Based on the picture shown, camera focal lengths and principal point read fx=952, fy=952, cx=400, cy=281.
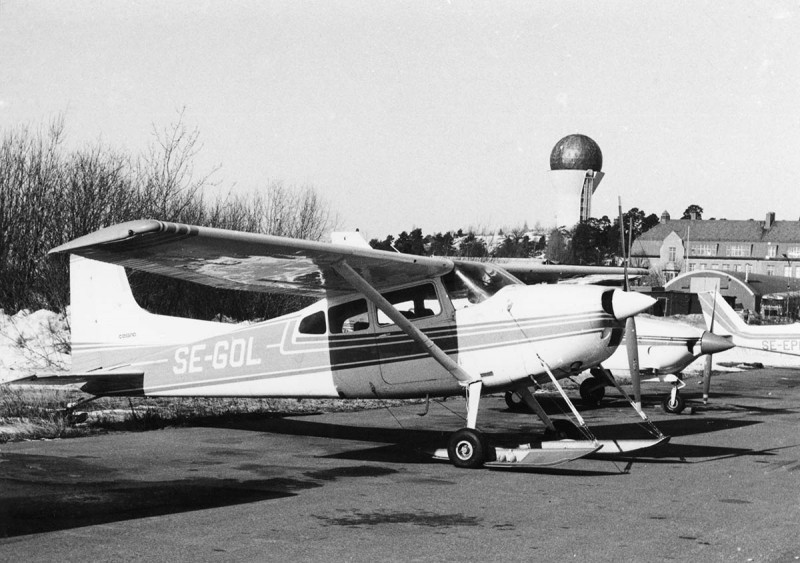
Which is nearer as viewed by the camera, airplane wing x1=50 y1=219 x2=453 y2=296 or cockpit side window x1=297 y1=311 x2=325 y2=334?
airplane wing x1=50 y1=219 x2=453 y2=296

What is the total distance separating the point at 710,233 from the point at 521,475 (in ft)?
406

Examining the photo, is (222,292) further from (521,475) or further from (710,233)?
(710,233)

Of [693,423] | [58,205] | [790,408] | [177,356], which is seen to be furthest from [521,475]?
[58,205]

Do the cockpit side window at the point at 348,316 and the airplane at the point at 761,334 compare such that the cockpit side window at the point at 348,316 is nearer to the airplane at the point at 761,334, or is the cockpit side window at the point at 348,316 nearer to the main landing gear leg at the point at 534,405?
the main landing gear leg at the point at 534,405

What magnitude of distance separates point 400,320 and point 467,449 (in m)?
1.52

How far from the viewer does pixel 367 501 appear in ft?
25.3

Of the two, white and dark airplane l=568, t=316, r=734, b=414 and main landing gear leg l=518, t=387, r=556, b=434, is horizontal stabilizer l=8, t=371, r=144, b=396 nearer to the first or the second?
main landing gear leg l=518, t=387, r=556, b=434

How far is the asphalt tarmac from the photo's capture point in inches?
239

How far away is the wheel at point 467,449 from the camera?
9.64 m

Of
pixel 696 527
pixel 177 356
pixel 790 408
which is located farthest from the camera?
pixel 790 408

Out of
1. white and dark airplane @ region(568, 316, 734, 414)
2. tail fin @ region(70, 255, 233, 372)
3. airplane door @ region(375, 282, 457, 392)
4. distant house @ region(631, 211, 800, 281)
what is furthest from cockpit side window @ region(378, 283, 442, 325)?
distant house @ region(631, 211, 800, 281)

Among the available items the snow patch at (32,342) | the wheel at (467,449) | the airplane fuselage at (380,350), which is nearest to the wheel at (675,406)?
the airplane fuselage at (380,350)

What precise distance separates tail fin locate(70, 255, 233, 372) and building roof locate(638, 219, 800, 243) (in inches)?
4668

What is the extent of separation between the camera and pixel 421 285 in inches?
421
